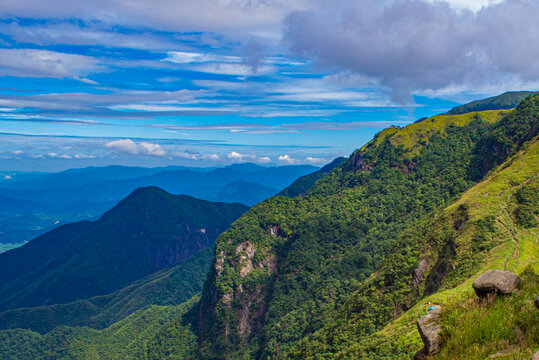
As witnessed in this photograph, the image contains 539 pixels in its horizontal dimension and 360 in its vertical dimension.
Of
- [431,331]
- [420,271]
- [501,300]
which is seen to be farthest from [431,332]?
[420,271]

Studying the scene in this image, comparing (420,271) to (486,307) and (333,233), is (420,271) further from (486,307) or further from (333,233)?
(333,233)

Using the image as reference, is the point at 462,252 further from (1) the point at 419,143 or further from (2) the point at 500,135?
(1) the point at 419,143

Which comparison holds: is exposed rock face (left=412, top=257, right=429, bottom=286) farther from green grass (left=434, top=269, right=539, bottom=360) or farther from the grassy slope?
green grass (left=434, top=269, right=539, bottom=360)

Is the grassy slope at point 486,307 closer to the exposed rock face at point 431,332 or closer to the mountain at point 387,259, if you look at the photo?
the mountain at point 387,259

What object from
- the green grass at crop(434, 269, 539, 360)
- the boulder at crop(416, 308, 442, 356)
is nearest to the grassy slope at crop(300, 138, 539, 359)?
the green grass at crop(434, 269, 539, 360)

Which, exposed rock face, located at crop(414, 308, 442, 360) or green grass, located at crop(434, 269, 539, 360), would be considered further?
exposed rock face, located at crop(414, 308, 442, 360)

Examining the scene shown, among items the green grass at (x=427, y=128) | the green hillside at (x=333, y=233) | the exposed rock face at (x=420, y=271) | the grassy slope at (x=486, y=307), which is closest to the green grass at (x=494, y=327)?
the grassy slope at (x=486, y=307)

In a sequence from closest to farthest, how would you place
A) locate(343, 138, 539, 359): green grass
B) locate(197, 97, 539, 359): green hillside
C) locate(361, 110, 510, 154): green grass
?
locate(343, 138, 539, 359): green grass
locate(197, 97, 539, 359): green hillside
locate(361, 110, 510, 154): green grass

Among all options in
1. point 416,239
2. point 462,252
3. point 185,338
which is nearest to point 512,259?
point 462,252
